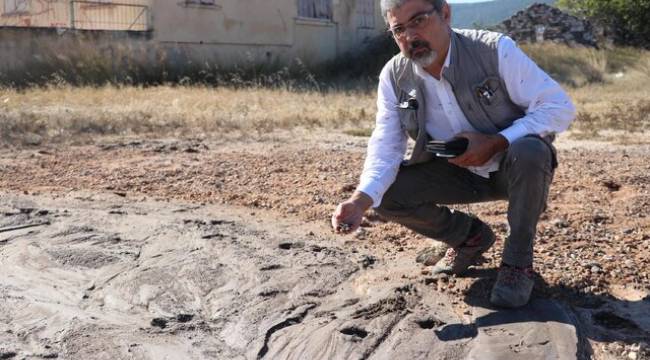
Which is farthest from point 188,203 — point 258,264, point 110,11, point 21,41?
point 110,11

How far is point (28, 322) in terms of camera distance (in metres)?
3.26

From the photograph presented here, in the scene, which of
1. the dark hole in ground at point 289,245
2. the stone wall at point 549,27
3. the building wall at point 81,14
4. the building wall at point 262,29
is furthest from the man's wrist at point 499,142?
the stone wall at point 549,27

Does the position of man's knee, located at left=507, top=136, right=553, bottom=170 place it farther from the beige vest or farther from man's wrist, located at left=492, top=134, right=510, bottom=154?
the beige vest

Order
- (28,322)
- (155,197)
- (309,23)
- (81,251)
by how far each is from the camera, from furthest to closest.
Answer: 1. (309,23)
2. (155,197)
3. (81,251)
4. (28,322)

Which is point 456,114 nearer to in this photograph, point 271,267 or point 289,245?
point 271,267

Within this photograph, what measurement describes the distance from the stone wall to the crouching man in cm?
2394

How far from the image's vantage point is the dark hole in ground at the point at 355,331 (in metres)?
3.10

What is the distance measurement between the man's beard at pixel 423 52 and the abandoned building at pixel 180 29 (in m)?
13.3

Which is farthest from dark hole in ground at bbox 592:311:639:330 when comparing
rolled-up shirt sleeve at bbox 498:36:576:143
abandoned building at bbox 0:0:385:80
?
abandoned building at bbox 0:0:385:80

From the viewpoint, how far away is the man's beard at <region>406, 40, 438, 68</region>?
3152mm

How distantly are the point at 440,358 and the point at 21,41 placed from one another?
14427 mm

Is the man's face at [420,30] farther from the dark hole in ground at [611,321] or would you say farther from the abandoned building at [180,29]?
the abandoned building at [180,29]

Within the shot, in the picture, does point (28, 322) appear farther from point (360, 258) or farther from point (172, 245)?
point (360, 258)

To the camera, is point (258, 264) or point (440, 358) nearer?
point (440, 358)
